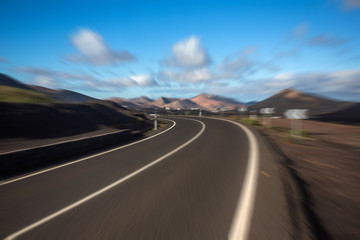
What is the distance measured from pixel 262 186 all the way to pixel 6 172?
7.39 meters

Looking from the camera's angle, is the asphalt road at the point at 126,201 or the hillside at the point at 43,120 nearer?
the asphalt road at the point at 126,201

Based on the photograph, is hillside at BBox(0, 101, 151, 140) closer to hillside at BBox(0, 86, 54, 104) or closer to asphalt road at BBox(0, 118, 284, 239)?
hillside at BBox(0, 86, 54, 104)

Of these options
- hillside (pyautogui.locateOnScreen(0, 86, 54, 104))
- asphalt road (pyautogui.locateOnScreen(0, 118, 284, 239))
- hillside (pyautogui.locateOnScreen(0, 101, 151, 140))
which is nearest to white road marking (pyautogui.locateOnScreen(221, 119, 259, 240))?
asphalt road (pyautogui.locateOnScreen(0, 118, 284, 239))

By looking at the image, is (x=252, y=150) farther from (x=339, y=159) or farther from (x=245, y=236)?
(x=245, y=236)

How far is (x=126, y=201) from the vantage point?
341 centimetres

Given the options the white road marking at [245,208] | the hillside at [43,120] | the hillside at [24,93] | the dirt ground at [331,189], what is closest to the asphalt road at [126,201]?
the white road marking at [245,208]

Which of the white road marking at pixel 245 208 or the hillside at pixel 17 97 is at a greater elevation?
the hillside at pixel 17 97

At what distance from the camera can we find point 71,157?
727 centimetres

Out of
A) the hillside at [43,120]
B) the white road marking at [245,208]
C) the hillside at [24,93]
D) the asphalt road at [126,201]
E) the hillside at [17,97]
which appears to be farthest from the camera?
the hillside at [24,93]

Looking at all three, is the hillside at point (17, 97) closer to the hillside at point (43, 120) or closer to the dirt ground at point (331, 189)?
the hillside at point (43, 120)

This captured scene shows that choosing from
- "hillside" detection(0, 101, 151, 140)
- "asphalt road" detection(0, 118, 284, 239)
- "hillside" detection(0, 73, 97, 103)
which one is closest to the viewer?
"asphalt road" detection(0, 118, 284, 239)

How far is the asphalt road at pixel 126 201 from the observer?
8.44ft

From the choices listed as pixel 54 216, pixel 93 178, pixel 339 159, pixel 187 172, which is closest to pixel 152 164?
pixel 187 172

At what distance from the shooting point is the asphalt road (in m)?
2.57
